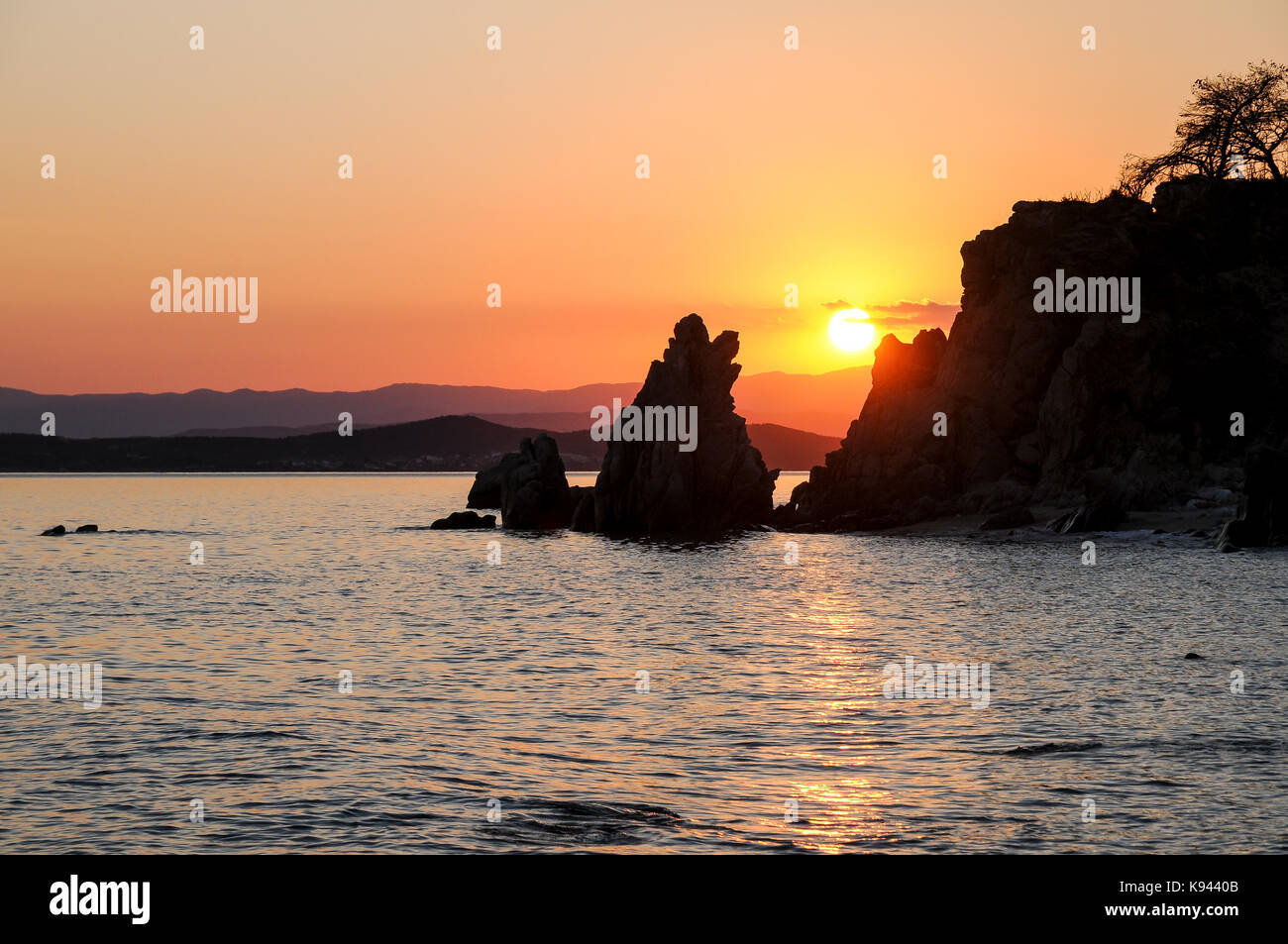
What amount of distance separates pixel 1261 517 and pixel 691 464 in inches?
1831

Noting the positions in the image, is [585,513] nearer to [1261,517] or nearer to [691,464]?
[691,464]

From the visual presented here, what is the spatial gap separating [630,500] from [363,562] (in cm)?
2812

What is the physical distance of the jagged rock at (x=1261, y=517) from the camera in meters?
72.6

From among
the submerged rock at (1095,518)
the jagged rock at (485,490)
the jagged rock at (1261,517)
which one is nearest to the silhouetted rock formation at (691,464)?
the submerged rock at (1095,518)

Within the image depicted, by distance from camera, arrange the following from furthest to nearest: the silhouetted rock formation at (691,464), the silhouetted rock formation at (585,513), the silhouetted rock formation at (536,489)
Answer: the silhouetted rock formation at (536,489), the silhouetted rock formation at (585,513), the silhouetted rock formation at (691,464)

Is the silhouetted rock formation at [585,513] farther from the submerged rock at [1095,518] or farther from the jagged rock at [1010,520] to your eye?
the submerged rock at [1095,518]

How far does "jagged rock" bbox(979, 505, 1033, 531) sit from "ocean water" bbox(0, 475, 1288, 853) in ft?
93.1

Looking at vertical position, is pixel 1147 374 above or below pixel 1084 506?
above

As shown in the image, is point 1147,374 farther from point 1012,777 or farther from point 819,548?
point 1012,777

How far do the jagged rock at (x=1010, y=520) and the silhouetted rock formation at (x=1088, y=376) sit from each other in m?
4.61

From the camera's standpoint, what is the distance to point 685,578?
70312mm

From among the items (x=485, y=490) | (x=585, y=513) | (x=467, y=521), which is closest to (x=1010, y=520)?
(x=585, y=513)

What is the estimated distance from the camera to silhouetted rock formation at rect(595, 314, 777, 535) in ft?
341
